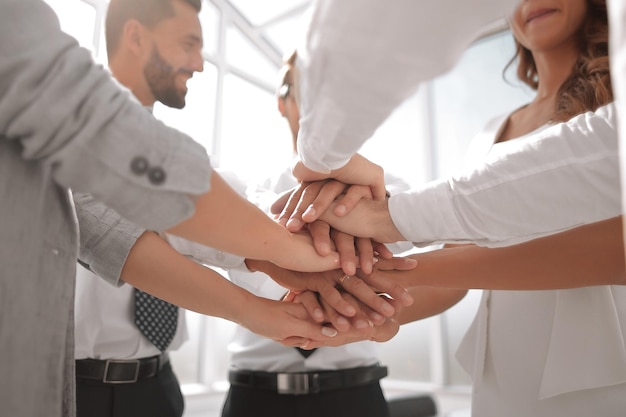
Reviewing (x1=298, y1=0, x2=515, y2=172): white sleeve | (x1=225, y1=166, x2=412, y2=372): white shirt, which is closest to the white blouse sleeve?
(x1=298, y1=0, x2=515, y2=172): white sleeve

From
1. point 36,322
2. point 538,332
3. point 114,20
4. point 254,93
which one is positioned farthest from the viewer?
point 254,93

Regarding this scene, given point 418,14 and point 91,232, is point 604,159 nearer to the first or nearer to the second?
point 418,14

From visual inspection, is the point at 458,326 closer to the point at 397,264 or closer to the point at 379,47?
the point at 397,264

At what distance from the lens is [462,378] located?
3.03m

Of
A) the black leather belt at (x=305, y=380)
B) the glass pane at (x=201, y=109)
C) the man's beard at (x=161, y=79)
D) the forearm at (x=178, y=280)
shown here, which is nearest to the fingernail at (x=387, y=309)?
the forearm at (x=178, y=280)

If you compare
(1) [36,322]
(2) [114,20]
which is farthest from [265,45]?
(1) [36,322]

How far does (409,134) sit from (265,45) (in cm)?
126

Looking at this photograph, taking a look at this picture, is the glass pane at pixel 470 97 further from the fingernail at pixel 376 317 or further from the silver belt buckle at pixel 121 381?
the silver belt buckle at pixel 121 381

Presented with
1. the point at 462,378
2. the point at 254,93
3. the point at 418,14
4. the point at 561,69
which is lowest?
the point at 462,378

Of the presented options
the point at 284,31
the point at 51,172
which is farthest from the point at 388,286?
the point at 284,31

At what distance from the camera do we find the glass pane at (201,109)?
8.98 feet

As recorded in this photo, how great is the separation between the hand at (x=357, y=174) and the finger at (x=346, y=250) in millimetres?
132

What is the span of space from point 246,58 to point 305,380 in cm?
247

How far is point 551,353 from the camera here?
1107 millimetres
